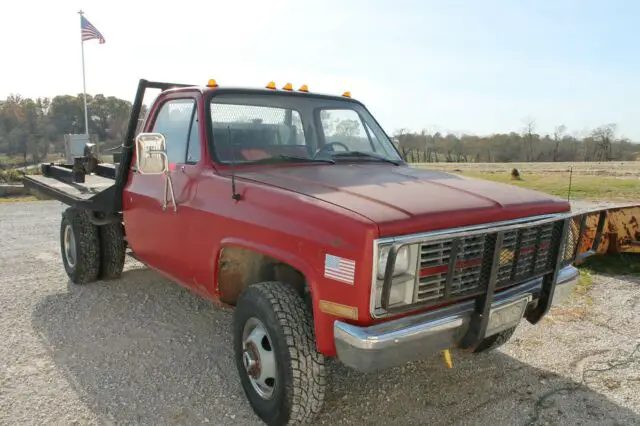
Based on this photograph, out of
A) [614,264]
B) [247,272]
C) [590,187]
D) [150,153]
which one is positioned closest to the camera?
[150,153]

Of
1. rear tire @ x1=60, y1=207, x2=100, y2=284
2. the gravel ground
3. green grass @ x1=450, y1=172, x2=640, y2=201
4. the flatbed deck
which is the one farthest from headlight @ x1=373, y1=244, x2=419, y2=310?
green grass @ x1=450, y1=172, x2=640, y2=201

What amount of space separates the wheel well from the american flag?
20173mm

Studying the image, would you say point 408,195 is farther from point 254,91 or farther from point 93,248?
point 93,248

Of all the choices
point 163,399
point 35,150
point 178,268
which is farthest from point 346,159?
point 35,150

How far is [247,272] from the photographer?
11.4ft

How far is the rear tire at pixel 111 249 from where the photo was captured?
17.6 ft

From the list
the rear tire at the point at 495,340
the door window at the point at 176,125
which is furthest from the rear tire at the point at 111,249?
the rear tire at the point at 495,340

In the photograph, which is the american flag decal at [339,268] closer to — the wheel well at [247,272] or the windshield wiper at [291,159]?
the wheel well at [247,272]

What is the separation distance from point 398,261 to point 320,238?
0.39 meters

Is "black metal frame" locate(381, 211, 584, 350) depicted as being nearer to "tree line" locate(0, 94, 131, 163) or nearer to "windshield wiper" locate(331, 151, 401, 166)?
"windshield wiper" locate(331, 151, 401, 166)

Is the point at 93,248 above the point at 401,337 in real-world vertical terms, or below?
below

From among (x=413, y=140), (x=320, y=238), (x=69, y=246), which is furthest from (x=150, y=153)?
(x=413, y=140)

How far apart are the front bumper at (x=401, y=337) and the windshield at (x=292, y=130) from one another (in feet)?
5.09

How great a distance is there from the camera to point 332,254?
8.01ft
